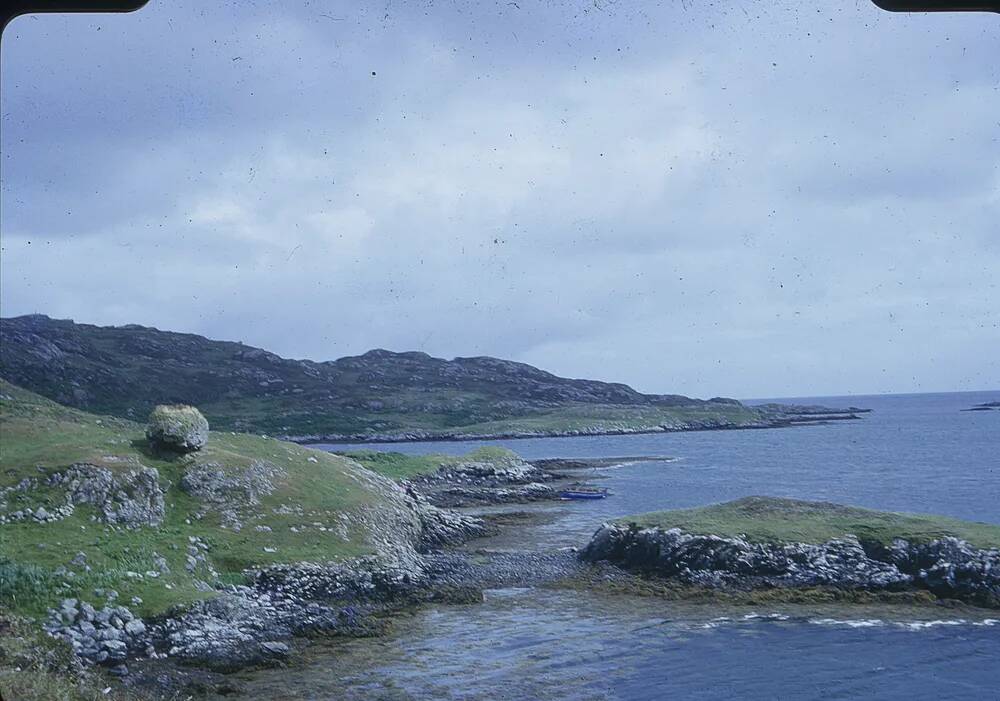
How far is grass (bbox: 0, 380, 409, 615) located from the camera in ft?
96.3

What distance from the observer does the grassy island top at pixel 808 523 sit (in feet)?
120

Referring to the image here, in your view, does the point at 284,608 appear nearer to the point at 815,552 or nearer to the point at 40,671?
the point at 40,671

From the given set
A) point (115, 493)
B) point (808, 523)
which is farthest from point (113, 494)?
point (808, 523)

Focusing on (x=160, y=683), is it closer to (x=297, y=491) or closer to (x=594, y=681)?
(x=594, y=681)

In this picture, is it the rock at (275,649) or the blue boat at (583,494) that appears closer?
the rock at (275,649)

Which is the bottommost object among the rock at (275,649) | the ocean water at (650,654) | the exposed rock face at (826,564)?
the ocean water at (650,654)

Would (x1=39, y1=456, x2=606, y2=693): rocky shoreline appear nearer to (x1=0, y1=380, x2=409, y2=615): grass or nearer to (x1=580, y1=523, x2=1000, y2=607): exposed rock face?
(x1=0, y1=380, x2=409, y2=615): grass

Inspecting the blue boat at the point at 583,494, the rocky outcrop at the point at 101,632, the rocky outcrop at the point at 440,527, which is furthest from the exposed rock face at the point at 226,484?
the blue boat at the point at 583,494

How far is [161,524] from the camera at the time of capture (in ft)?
118

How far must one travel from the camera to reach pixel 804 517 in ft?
136

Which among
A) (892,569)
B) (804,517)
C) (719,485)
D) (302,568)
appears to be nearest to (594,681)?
(302,568)

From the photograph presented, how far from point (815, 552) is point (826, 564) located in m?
0.81

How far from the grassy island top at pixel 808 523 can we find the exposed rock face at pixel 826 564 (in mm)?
749

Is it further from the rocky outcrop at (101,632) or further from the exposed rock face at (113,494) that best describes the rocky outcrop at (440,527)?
the rocky outcrop at (101,632)
